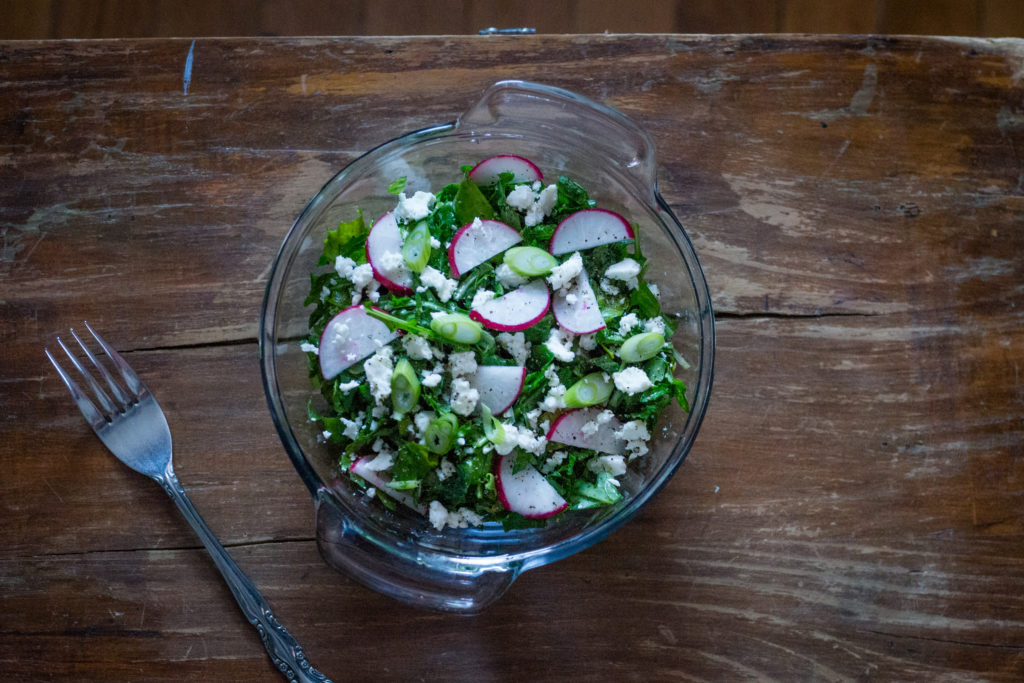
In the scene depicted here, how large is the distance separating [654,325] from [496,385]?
0.30 metres

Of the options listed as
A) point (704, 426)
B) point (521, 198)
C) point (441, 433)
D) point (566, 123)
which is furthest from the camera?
point (704, 426)

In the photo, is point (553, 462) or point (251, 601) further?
point (251, 601)

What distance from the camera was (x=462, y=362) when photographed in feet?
4.41

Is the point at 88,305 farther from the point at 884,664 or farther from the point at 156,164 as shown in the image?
the point at 884,664

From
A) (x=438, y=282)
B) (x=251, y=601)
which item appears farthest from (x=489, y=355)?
(x=251, y=601)

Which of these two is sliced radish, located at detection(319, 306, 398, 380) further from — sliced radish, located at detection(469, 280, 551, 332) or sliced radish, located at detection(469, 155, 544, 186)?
sliced radish, located at detection(469, 155, 544, 186)

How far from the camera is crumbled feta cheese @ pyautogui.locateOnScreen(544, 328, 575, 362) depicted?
1385 millimetres

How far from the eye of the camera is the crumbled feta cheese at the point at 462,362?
1344 mm

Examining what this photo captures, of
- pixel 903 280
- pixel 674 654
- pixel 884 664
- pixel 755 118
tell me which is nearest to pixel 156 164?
pixel 755 118

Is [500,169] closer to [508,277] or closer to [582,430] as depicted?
[508,277]

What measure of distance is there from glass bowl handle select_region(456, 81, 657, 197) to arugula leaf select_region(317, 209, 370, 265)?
25cm

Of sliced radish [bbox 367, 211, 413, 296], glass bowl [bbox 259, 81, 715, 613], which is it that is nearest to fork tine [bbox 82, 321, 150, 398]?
glass bowl [bbox 259, 81, 715, 613]

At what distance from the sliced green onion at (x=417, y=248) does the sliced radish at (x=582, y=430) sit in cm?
35

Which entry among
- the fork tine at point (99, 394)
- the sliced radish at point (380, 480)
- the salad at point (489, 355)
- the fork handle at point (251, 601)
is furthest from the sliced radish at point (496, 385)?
the fork tine at point (99, 394)
